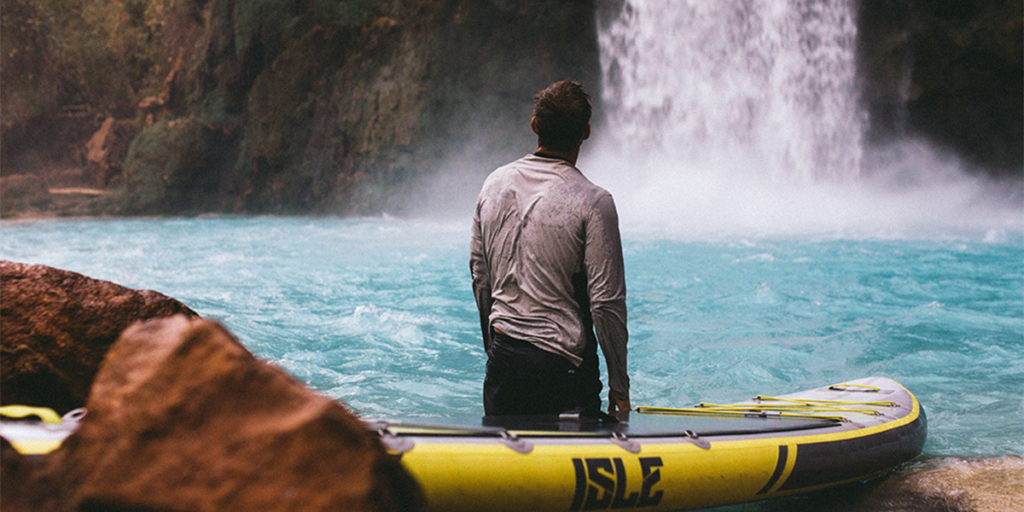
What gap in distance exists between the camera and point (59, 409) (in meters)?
2.79

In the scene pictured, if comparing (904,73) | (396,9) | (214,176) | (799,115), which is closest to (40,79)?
(214,176)

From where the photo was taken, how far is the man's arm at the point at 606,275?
2463 mm

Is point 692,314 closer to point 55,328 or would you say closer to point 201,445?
point 55,328

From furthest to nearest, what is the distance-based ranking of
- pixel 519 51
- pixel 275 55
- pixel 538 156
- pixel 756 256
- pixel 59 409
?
1. pixel 275 55
2. pixel 519 51
3. pixel 756 256
4. pixel 59 409
5. pixel 538 156

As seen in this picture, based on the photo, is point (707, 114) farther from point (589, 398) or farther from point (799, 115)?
point (589, 398)

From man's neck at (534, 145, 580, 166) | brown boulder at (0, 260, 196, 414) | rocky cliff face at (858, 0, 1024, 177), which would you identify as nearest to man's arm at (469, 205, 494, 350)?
man's neck at (534, 145, 580, 166)

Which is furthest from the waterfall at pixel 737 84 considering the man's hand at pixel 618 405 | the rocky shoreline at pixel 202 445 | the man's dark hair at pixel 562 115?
the rocky shoreline at pixel 202 445

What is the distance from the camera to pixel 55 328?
2842mm

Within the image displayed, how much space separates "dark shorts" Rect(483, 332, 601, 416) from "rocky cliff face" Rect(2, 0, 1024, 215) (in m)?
14.9

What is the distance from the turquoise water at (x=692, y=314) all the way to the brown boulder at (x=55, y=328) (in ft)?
4.70

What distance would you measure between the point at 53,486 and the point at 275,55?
66.9ft

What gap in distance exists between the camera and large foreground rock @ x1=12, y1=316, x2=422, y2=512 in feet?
4.73

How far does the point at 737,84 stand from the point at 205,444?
17.1 m

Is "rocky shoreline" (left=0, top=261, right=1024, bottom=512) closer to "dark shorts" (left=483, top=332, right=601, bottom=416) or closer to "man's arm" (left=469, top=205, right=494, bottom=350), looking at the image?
"dark shorts" (left=483, top=332, right=601, bottom=416)
